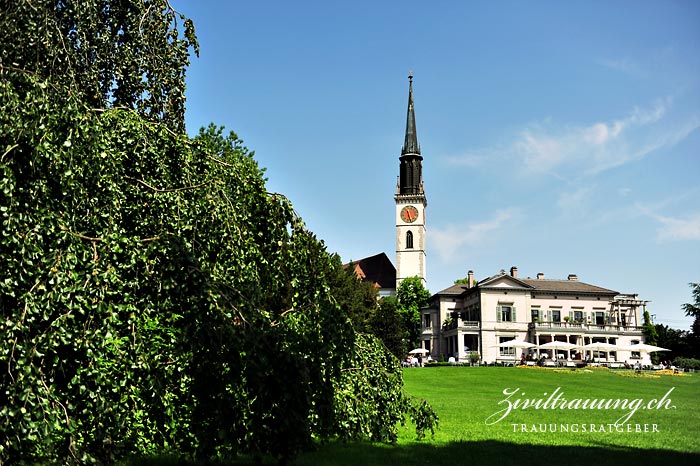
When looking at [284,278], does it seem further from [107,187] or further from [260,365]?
[107,187]

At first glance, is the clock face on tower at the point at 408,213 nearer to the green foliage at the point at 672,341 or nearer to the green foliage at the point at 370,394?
the green foliage at the point at 672,341

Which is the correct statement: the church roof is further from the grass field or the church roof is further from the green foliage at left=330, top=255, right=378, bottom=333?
the grass field

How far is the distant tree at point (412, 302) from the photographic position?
69.8 meters

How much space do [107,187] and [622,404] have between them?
14.9m

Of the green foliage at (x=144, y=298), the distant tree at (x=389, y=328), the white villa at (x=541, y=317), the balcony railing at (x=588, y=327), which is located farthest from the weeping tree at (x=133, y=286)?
the balcony railing at (x=588, y=327)

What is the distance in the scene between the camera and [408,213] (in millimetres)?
77875

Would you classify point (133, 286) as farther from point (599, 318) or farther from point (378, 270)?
point (378, 270)

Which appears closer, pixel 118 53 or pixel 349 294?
pixel 118 53

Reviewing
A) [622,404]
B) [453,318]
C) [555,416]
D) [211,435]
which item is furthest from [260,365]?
[453,318]

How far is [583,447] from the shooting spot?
8938 millimetres

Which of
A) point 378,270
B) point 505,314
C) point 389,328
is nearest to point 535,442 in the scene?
point 389,328

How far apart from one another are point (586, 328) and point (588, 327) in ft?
0.80

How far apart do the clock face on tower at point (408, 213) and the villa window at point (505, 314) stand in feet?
75.2

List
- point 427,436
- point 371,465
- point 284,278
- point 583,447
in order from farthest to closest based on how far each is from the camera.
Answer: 1. point 427,436
2. point 583,447
3. point 371,465
4. point 284,278
